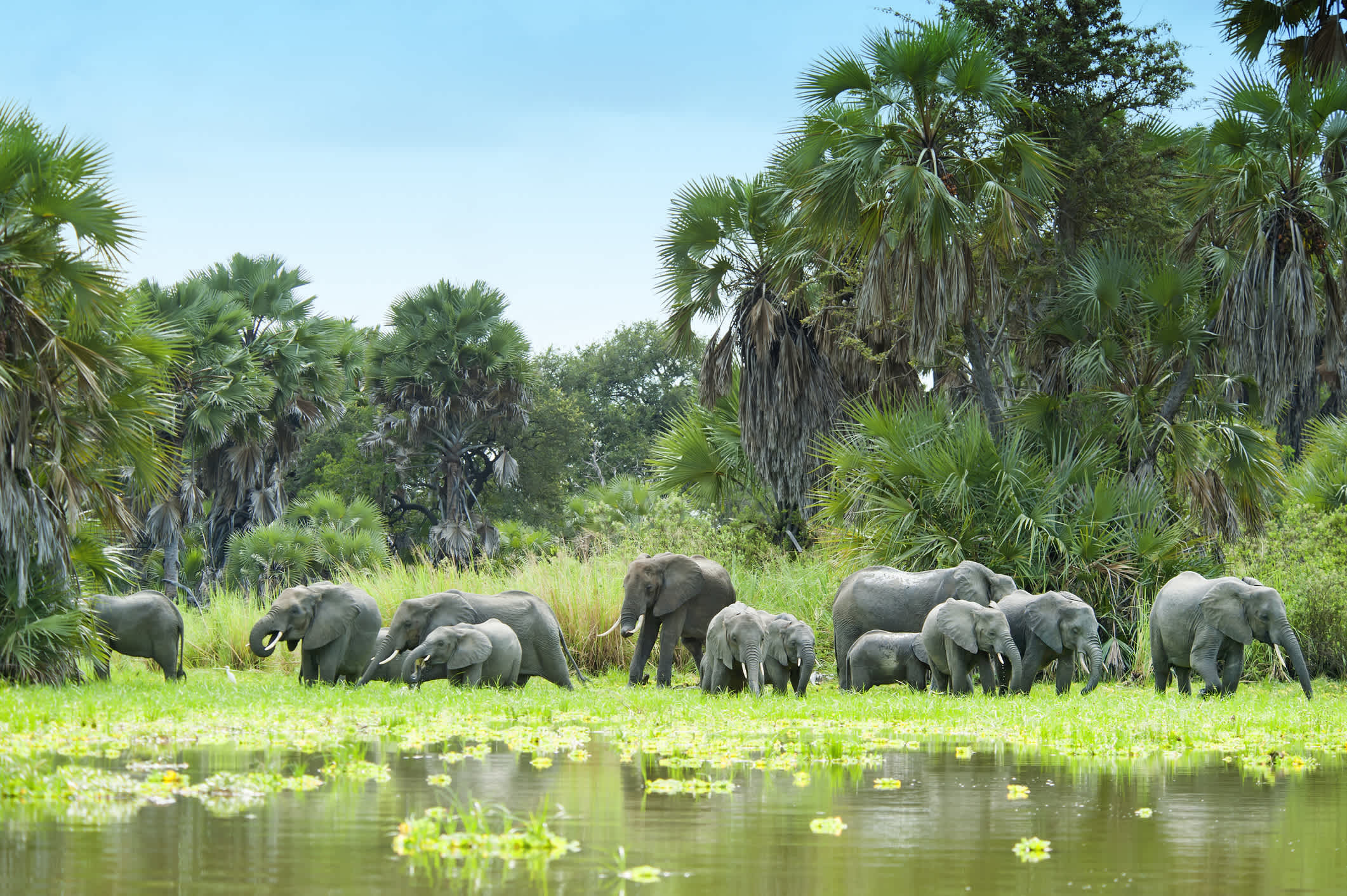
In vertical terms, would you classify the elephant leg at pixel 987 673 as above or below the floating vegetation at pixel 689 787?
above

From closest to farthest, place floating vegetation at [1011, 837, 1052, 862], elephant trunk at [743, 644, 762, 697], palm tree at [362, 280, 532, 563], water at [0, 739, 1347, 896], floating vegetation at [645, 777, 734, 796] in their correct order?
water at [0, 739, 1347, 896]
floating vegetation at [1011, 837, 1052, 862]
floating vegetation at [645, 777, 734, 796]
elephant trunk at [743, 644, 762, 697]
palm tree at [362, 280, 532, 563]

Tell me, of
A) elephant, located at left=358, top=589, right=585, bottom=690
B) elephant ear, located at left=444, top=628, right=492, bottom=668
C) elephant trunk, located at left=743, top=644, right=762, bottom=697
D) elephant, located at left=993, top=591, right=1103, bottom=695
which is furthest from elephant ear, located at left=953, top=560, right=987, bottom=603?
elephant ear, located at left=444, top=628, right=492, bottom=668

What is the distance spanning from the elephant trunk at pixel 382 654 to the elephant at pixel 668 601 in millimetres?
2616

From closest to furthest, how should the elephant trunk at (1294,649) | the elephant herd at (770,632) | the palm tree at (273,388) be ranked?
the elephant trunk at (1294,649)
the elephant herd at (770,632)
the palm tree at (273,388)

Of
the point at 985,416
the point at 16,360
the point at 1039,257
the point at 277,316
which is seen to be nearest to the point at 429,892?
the point at 16,360

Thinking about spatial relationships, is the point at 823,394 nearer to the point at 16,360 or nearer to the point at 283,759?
the point at 16,360

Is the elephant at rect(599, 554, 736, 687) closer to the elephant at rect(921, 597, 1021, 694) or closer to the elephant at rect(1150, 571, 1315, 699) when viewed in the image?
the elephant at rect(921, 597, 1021, 694)

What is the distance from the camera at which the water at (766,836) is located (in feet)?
13.9

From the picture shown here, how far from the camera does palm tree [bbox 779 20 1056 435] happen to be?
18.2 metres

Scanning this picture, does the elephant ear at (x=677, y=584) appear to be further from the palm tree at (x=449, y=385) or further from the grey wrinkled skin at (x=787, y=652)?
the palm tree at (x=449, y=385)

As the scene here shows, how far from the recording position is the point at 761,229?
22844 mm

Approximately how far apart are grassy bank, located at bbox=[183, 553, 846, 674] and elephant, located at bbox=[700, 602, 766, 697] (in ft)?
13.8

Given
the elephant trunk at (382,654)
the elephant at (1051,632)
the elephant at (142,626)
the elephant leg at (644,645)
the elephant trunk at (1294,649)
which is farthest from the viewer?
the elephant leg at (644,645)

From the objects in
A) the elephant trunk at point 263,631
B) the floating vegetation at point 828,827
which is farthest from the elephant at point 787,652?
the floating vegetation at point 828,827
